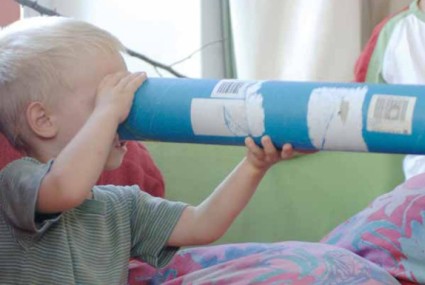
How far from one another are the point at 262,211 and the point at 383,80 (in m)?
0.36

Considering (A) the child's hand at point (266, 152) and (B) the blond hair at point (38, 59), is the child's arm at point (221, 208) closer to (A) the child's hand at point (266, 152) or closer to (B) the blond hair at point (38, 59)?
(A) the child's hand at point (266, 152)

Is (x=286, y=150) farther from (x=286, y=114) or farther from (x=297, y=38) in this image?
(x=297, y=38)

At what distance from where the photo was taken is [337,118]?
812 millimetres

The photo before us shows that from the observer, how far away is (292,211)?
158cm

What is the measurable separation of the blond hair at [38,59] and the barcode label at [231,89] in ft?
0.59

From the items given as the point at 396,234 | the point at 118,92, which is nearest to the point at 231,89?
the point at 118,92

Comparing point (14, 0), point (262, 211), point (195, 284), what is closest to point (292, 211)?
point (262, 211)

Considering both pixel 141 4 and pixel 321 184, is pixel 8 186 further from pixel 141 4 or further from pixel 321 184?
pixel 141 4

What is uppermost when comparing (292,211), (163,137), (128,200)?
(163,137)

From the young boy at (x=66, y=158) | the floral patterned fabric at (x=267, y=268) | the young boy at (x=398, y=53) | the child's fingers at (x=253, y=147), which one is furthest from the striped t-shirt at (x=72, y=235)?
the young boy at (x=398, y=53)

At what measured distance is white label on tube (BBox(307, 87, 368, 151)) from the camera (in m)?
0.80

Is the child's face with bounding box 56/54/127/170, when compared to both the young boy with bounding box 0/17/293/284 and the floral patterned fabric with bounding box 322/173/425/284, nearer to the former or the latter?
the young boy with bounding box 0/17/293/284

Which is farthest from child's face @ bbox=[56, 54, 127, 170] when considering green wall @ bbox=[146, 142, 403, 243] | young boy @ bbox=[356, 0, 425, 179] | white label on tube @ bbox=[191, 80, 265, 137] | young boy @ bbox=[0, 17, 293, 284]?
young boy @ bbox=[356, 0, 425, 179]

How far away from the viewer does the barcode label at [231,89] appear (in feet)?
2.83
